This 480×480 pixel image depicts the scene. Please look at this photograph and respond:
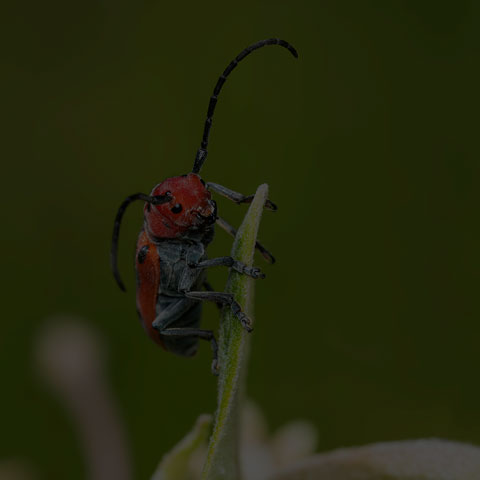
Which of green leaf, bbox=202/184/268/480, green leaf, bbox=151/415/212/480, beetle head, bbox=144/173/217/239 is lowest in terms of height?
green leaf, bbox=151/415/212/480

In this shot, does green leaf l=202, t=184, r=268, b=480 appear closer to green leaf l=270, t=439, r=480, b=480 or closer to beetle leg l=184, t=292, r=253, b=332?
beetle leg l=184, t=292, r=253, b=332

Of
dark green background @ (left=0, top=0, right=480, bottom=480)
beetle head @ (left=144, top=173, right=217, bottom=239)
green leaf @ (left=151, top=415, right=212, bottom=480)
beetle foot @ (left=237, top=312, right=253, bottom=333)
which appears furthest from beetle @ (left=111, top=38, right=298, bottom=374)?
dark green background @ (left=0, top=0, right=480, bottom=480)

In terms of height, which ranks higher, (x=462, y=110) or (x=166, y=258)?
(x=462, y=110)

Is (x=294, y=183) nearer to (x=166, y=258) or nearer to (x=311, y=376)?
(x=311, y=376)

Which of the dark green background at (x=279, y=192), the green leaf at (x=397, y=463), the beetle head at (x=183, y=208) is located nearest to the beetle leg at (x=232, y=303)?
the beetle head at (x=183, y=208)

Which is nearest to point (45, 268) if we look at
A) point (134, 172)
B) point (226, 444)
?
point (134, 172)

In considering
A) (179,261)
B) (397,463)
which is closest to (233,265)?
(397,463)
